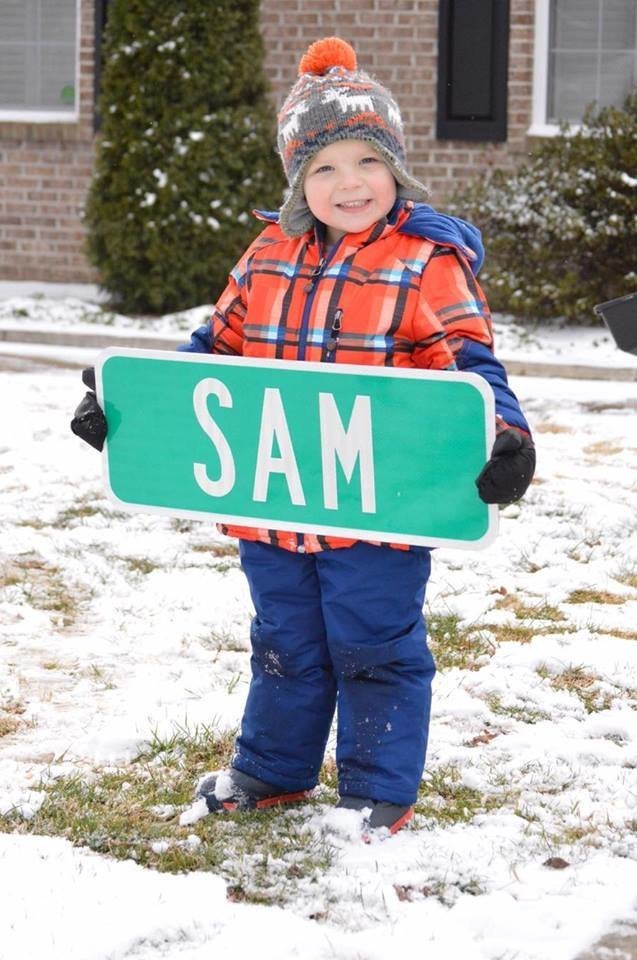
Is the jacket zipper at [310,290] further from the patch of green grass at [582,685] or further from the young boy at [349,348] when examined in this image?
the patch of green grass at [582,685]

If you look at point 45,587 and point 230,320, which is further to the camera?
point 45,587

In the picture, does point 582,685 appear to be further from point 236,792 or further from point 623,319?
point 623,319

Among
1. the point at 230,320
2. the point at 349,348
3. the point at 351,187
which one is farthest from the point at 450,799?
the point at 351,187

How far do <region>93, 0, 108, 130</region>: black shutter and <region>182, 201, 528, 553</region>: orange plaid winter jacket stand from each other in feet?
33.0

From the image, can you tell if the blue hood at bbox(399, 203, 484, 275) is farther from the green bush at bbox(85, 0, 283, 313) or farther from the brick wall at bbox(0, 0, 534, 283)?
the brick wall at bbox(0, 0, 534, 283)

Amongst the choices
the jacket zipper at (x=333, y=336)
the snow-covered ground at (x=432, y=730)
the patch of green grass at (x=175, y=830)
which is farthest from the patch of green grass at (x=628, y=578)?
the jacket zipper at (x=333, y=336)

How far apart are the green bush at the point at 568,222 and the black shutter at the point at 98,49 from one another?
337 cm

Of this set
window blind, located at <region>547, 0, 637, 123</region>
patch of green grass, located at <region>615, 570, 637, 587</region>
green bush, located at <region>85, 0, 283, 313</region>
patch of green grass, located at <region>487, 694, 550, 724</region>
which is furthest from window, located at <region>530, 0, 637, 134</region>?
patch of green grass, located at <region>487, 694, 550, 724</region>

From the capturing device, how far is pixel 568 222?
35.4 ft

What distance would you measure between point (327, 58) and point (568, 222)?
309 inches

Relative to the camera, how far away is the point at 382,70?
12.5m

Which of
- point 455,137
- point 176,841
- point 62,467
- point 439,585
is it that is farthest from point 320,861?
point 455,137

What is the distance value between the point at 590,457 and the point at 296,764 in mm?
4197

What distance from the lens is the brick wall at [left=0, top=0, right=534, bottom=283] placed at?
12250 mm
